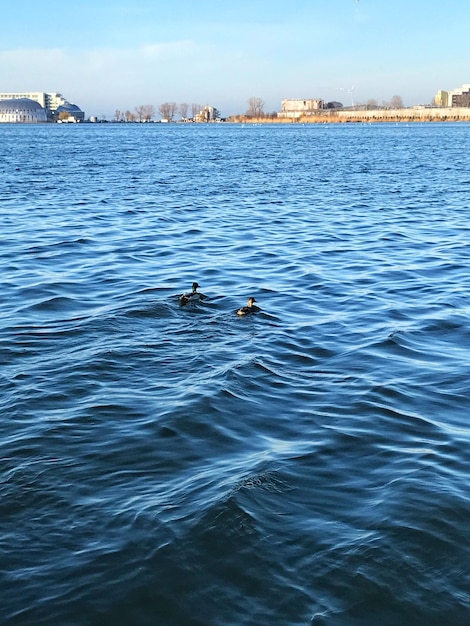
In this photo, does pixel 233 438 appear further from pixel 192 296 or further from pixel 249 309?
pixel 192 296

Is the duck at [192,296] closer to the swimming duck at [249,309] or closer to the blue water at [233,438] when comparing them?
the blue water at [233,438]

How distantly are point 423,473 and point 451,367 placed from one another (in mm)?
3484

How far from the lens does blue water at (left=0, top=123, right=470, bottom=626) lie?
19.7 ft

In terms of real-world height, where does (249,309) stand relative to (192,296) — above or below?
below

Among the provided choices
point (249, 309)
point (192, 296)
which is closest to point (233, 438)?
point (249, 309)

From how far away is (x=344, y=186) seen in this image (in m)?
38.7

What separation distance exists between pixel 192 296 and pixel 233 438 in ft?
19.9

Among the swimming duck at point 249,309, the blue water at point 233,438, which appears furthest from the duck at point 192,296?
the swimming duck at point 249,309

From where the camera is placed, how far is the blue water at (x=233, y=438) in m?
6.00

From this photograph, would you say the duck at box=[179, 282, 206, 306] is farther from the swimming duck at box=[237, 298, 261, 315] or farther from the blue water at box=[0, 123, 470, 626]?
the swimming duck at box=[237, 298, 261, 315]

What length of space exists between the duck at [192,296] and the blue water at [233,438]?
214mm

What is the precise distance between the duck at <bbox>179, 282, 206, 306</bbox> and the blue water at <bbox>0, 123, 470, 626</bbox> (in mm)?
214

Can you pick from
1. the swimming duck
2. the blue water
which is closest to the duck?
the blue water

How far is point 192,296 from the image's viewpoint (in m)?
14.4
